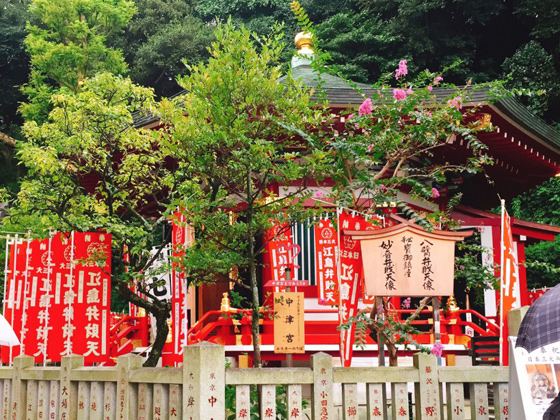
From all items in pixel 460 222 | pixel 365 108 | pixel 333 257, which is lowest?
pixel 333 257

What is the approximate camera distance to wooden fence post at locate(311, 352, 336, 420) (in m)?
→ 4.73

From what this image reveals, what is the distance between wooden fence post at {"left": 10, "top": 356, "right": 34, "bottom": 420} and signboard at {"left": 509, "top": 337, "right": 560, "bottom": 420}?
4614 mm

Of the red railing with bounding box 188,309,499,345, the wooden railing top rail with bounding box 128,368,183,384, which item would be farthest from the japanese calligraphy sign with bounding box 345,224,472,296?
the red railing with bounding box 188,309,499,345

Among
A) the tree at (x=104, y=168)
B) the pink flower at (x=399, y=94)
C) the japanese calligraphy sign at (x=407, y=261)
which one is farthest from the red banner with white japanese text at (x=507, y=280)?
the tree at (x=104, y=168)

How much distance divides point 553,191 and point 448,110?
13761 millimetres

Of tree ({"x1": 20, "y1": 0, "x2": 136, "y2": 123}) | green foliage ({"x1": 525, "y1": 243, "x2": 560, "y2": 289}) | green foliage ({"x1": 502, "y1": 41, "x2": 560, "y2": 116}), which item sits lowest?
green foliage ({"x1": 525, "y1": 243, "x2": 560, "y2": 289})

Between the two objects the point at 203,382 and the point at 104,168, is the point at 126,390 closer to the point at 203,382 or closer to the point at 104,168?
the point at 203,382

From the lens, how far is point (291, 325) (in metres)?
8.53

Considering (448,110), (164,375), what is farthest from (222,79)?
(164,375)

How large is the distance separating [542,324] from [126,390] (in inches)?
127

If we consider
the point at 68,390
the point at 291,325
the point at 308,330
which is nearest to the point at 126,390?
the point at 68,390

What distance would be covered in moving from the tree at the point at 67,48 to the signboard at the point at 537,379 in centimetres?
2011

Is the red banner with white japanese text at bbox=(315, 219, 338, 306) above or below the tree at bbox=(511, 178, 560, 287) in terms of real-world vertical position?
below

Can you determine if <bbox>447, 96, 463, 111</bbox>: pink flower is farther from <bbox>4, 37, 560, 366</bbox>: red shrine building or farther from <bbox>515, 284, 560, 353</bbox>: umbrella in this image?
<bbox>515, 284, 560, 353</bbox>: umbrella
